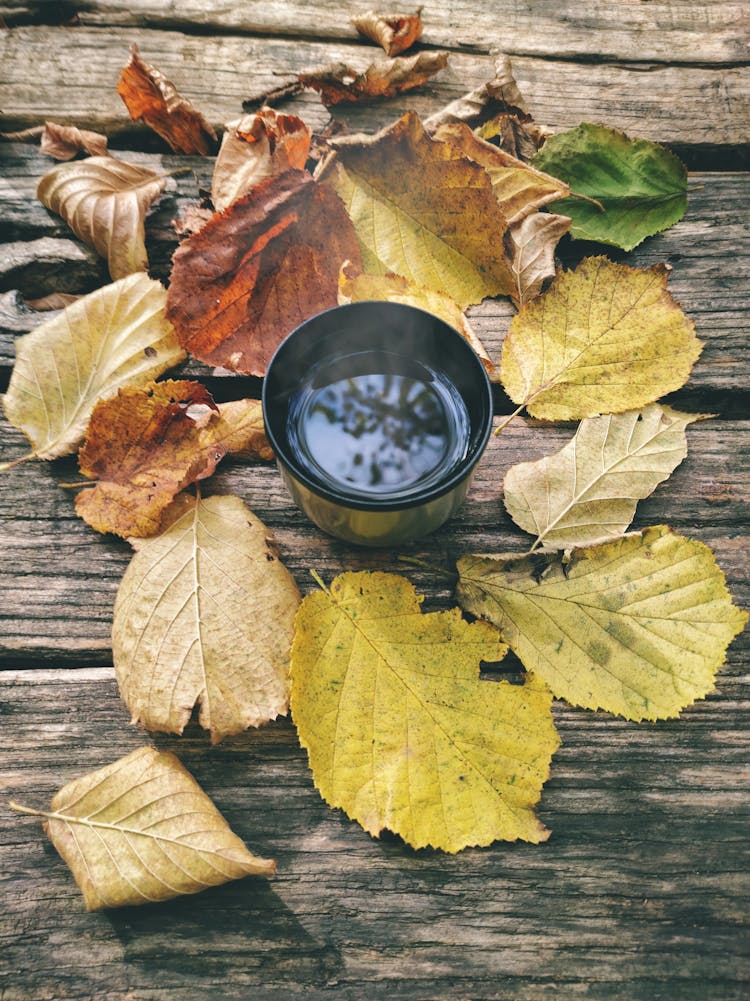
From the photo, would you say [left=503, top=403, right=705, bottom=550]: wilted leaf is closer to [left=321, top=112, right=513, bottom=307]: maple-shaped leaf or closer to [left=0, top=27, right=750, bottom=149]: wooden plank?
[left=321, top=112, right=513, bottom=307]: maple-shaped leaf

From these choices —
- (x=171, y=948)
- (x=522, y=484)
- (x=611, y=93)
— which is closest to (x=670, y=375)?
(x=522, y=484)

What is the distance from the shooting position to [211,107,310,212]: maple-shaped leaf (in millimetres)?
1221

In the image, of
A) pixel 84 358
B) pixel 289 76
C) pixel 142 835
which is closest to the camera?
pixel 142 835

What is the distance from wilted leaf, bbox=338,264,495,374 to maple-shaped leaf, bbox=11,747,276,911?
0.74 m

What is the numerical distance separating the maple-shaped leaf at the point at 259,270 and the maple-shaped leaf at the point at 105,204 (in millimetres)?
145

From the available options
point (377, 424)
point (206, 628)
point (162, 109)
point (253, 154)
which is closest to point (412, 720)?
point (206, 628)

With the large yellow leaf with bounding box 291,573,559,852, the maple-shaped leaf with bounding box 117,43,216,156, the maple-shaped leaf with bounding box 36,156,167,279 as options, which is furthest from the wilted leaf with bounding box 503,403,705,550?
the maple-shaped leaf with bounding box 117,43,216,156

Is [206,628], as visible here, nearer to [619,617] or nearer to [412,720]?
[412,720]

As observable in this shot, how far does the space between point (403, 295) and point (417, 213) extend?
170 mm

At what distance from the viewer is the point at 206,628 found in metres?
1.02

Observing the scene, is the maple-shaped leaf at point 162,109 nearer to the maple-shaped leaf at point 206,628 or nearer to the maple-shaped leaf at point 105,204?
the maple-shaped leaf at point 105,204

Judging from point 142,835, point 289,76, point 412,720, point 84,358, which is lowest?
point 142,835

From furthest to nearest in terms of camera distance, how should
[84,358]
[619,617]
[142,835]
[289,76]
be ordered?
[289,76] → [84,358] → [619,617] → [142,835]

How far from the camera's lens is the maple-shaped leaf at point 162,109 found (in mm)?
1299
